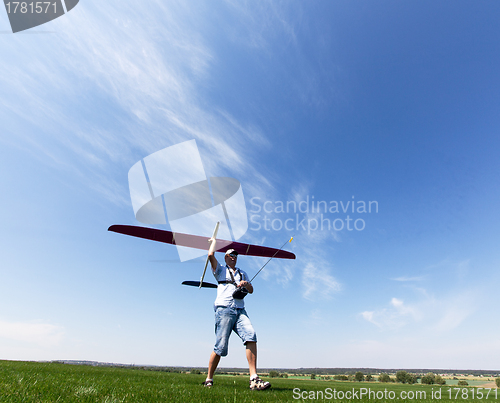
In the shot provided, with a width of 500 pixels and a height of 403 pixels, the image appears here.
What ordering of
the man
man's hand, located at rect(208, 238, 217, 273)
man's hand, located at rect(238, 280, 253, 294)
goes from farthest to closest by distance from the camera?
man's hand, located at rect(208, 238, 217, 273), man's hand, located at rect(238, 280, 253, 294), the man

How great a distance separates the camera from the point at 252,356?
197 inches

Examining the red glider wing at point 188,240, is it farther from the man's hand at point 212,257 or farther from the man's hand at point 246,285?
the man's hand at point 246,285

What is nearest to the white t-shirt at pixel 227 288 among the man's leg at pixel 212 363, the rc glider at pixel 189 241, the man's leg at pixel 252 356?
the man's leg at pixel 252 356

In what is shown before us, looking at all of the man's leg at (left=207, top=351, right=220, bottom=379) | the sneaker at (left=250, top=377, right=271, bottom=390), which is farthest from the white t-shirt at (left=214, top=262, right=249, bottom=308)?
the sneaker at (left=250, top=377, right=271, bottom=390)

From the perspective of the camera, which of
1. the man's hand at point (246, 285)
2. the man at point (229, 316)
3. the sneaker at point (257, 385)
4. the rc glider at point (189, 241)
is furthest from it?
the rc glider at point (189, 241)

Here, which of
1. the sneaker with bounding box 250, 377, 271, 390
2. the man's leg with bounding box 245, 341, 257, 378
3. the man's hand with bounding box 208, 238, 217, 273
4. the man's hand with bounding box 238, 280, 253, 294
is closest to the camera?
the sneaker with bounding box 250, 377, 271, 390

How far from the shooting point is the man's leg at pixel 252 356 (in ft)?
16.0

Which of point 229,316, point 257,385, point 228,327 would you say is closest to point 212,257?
point 229,316

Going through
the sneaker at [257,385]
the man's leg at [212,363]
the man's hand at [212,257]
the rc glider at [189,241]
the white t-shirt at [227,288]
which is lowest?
the sneaker at [257,385]

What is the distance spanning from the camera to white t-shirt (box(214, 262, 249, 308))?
545 centimetres

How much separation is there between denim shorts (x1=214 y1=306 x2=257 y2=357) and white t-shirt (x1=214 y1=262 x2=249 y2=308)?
10 centimetres

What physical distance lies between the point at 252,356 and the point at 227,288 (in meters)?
1.35

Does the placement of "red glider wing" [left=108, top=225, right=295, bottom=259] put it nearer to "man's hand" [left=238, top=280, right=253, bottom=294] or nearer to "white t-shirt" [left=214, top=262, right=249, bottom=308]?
"white t-shirt" [left=214, top=262, right=249, bottom=308]

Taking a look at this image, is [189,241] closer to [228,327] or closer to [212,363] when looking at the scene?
[228,327]
